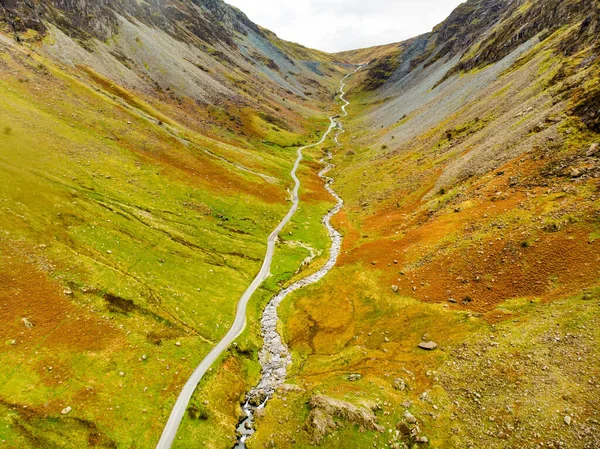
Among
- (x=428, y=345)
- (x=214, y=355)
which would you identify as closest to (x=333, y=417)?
(x=428, y=345)

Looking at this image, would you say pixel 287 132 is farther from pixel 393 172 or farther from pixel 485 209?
pixel 485 209

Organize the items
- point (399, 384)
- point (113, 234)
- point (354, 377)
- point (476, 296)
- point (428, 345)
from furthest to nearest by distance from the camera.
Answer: point (113, 234) → point (476, 296) → point (428, 345) → point (354, 377) → point (399, 384)

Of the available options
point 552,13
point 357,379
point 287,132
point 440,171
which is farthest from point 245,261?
point 552,13

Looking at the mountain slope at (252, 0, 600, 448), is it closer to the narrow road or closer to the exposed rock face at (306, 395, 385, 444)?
the exposed rock face at (306, 395, 385, 444)

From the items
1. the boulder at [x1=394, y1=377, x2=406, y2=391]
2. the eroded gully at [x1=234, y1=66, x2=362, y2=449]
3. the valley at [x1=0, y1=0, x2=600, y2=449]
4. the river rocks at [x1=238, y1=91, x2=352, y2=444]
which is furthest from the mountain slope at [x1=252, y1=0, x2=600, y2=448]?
the eroded gully at [x1=234, y1=66, x2=362, y2=449]

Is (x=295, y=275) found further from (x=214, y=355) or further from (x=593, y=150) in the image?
(x=593, y=150)
